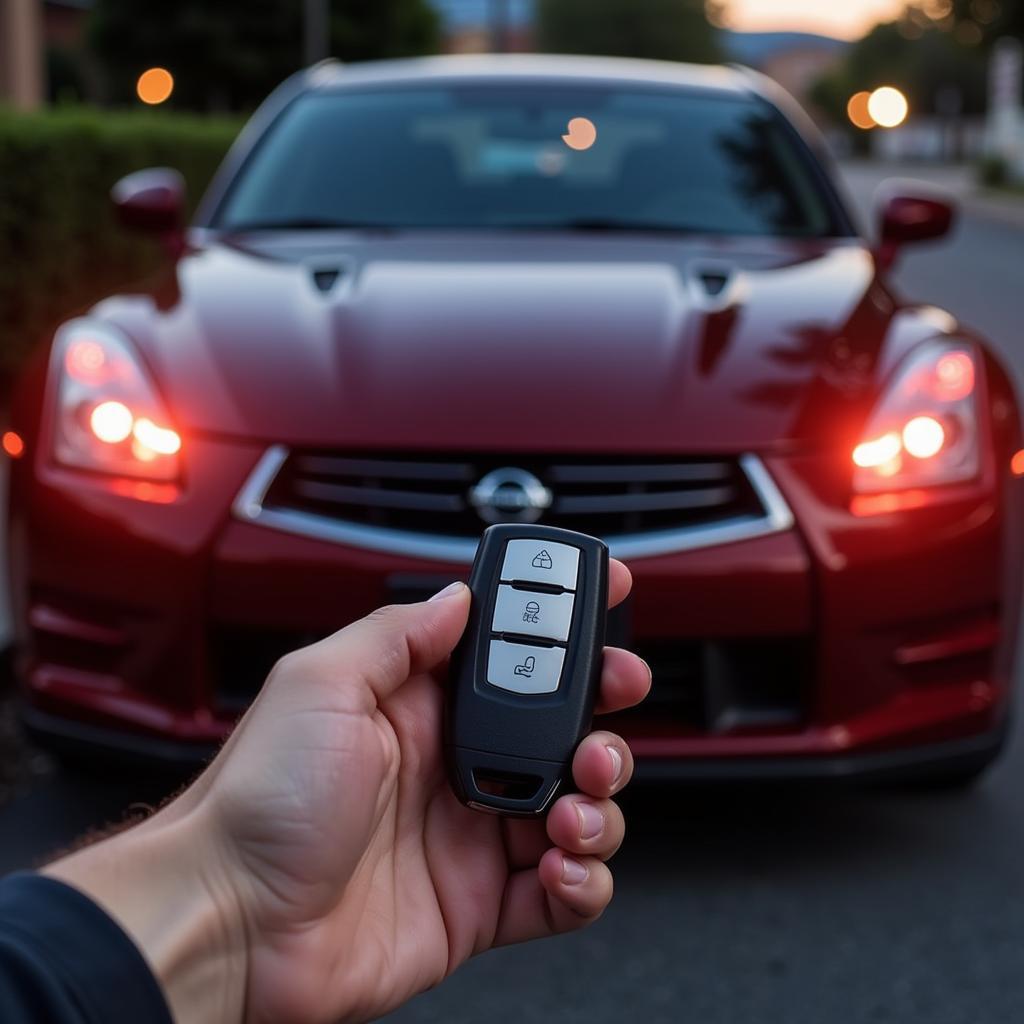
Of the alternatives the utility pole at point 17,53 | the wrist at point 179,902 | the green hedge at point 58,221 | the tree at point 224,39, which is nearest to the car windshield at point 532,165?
the wrist at point 179,902

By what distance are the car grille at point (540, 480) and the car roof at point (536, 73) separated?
2.01 meters

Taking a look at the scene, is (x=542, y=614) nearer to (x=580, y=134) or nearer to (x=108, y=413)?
(x=108, y=413)

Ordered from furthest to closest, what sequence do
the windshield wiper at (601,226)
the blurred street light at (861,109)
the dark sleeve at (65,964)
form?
the blurred street light at (861,109), the windshield wiper at (601,226), the dark sleeve at (65,964)

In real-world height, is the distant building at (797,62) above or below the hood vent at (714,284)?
below

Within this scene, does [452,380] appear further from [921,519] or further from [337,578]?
[921,519]

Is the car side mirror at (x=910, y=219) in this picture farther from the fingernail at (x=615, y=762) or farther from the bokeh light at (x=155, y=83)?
the bokeh light at (x=155, y=83)

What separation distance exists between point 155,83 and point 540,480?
4099 cm

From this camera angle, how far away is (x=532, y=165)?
434 centimetres

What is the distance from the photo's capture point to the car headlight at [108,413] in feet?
9.74

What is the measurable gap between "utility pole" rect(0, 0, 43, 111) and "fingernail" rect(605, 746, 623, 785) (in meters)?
17.5

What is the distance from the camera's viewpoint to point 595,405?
2910 mm

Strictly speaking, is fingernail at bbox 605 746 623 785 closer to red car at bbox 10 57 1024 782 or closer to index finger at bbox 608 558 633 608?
index finger at bbox 608 558 633 608

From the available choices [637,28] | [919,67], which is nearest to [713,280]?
[637,28]

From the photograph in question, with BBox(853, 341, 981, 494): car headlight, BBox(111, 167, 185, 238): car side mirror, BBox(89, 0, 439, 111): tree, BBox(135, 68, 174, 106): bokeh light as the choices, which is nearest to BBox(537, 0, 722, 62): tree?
BBox(89, 0, 439, 111): tree
